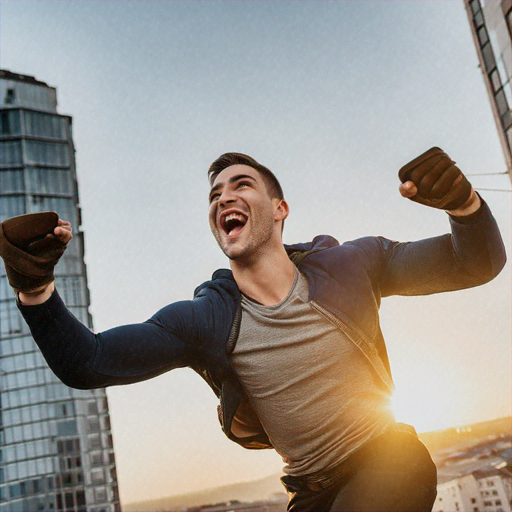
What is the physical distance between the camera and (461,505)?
11775 cm

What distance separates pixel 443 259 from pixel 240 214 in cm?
106

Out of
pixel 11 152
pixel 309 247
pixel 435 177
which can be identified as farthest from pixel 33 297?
pixel 11 152

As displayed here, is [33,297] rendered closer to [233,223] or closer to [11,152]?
[233,223]

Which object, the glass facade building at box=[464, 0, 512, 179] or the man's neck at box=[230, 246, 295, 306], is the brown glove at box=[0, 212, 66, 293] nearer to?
the man's neck at box=[230, 246, 295, 306]

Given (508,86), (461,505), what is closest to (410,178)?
(508,86)

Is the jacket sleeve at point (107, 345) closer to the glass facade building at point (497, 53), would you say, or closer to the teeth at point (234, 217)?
the teeth at point (234, 217)

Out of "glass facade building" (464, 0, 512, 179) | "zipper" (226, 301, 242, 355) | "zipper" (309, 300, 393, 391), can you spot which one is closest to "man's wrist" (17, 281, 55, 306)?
"zipper" (226, 301, 242, 355)

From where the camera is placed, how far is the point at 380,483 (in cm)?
266

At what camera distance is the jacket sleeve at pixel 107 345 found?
2.68 m

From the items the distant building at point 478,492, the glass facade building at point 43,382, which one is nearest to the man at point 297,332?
the glass facade building at point 43,382

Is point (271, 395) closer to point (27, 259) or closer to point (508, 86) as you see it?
point (27, 259)

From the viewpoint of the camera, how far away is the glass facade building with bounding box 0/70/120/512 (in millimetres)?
49375

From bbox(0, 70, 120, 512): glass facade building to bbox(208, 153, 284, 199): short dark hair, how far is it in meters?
49.1

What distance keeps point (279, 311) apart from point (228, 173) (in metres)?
0.85
